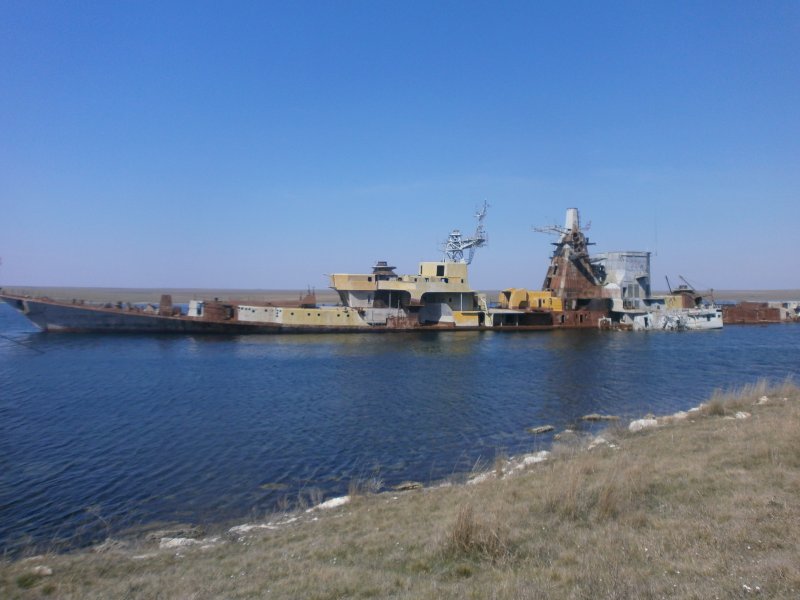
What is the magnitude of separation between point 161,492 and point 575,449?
11426 mm

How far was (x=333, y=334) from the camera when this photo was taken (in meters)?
51.4

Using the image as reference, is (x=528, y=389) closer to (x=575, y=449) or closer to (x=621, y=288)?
(x=575, y=449)

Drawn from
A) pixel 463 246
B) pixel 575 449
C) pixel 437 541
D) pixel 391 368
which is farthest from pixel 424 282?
pixel 437 541

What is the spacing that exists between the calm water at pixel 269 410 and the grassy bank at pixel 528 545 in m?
3.32

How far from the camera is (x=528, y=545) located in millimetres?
7414

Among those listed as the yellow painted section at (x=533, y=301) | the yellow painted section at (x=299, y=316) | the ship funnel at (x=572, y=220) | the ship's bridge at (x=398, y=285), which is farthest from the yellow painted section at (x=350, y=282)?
the ship funnel at (x=572, y=220)

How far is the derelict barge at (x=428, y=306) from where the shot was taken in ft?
164

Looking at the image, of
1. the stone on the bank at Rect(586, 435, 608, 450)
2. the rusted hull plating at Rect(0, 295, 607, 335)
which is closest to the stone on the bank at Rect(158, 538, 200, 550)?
the stone on the bank at Rect(586, 435, 608, 450)

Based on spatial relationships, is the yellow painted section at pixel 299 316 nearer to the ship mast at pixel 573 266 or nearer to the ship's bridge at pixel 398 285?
the ship's bridge at pixel 398 285

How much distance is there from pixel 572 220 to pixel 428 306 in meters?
20.2

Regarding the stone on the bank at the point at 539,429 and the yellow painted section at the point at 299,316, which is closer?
the stone on the bank at the point at 539,429

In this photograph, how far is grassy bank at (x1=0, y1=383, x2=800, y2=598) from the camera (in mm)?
6082

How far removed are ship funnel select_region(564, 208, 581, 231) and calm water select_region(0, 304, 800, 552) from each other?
63.2 feet

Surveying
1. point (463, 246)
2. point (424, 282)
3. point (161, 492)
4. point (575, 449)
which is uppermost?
point (463, 246)
